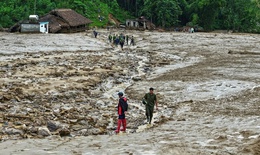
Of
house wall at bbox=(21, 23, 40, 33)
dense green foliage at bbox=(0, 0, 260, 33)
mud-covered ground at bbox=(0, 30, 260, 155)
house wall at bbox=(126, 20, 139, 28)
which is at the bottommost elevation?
mud-covered ground at bbox=(0, 30, 260, 155)

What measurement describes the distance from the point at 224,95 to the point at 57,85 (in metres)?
9.22

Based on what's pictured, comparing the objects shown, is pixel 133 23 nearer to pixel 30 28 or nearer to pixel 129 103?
pixel 30 28

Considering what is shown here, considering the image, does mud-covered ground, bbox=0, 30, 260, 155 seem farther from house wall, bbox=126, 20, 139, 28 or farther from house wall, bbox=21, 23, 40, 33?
house wall, bbox=126, 20, 139, 28

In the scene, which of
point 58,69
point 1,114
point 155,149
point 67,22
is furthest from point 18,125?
point 67,22

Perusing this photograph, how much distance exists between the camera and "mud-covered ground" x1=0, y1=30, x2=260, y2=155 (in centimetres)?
1080

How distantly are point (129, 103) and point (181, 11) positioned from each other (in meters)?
64.0

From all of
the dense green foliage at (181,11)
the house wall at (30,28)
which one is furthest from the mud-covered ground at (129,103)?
the dense green foliage at (181,11)

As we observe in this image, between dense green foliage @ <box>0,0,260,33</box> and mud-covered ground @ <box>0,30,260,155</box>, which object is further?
dense green foliage @ <box>0,0,260,33</box>

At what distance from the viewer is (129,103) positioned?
18703 mm

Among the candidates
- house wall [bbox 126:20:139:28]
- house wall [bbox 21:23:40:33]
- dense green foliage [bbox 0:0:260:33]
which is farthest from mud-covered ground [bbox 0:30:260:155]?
house wall [bbox 126:20:139:28]

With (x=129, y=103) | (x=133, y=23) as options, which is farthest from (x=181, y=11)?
(x=129, y=103)

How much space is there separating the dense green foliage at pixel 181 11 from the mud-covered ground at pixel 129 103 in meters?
41.1

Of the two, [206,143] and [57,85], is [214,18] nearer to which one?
[57,85]

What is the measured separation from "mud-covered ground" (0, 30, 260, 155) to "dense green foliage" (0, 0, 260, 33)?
135ft
